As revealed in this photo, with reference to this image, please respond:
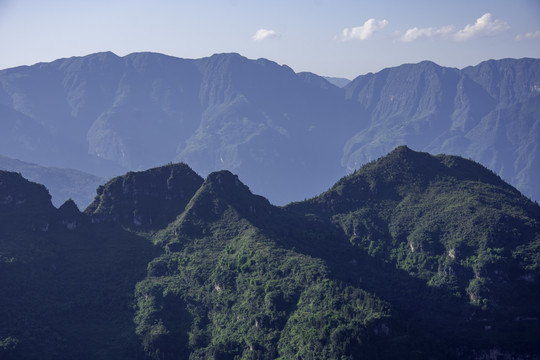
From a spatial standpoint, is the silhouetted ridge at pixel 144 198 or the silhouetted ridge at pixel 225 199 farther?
the silhouetted ridge at pixel 144 198

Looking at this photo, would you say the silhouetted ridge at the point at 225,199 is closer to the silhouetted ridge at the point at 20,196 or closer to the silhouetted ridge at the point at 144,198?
the silhouetted ridge at the point at 144,198

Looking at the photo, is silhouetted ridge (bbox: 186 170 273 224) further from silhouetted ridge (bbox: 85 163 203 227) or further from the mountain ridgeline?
silhouetted ridge (bbox: 85 163 203 227)

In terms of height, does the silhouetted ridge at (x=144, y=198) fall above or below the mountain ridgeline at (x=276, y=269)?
above

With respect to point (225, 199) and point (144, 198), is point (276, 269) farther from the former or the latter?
point (144, 198)

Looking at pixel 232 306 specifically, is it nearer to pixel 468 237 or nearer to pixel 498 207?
pixel 468 237

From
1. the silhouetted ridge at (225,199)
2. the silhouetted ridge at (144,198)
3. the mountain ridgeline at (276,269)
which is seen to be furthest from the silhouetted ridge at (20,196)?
the silhouetted ridge at (225,199)

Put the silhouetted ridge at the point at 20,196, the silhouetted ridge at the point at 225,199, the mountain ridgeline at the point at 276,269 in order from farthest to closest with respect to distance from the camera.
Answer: the silhouetted ridge at the point at 225,199, the silhouetted ridge at the point at 20,196, the mountain ridgeline at the point at 276,269

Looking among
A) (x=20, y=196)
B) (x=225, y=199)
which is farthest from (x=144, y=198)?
(x=20, y=196)
